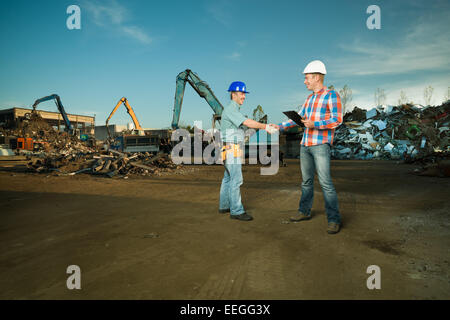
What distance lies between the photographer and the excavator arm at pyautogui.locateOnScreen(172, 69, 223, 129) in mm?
16594

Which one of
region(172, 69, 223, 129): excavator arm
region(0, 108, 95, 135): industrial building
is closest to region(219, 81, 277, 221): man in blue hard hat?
region(172, 69, 223, 129): excavator arm

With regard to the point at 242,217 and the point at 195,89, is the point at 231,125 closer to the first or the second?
the point at 242,217

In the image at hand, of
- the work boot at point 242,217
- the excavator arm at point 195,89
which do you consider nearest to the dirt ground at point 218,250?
the work boot at point 242,217

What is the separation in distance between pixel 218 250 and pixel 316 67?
2.66 metres

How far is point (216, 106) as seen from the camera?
16531mm

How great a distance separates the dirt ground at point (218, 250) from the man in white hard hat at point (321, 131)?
1.39 feet

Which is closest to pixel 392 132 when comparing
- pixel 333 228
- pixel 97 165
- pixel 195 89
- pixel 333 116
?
pixel 195 89

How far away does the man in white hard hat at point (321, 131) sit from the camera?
3.26 meters

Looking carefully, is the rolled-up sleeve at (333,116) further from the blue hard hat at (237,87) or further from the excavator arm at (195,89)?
the excavator arm at (195,89)

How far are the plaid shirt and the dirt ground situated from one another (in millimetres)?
1207

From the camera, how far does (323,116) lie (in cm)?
337

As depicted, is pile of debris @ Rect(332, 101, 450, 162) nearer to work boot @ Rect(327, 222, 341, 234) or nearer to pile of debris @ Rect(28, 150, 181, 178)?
pile of debris @ Rect(28, 150, 181, 178)

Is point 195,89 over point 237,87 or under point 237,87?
over
